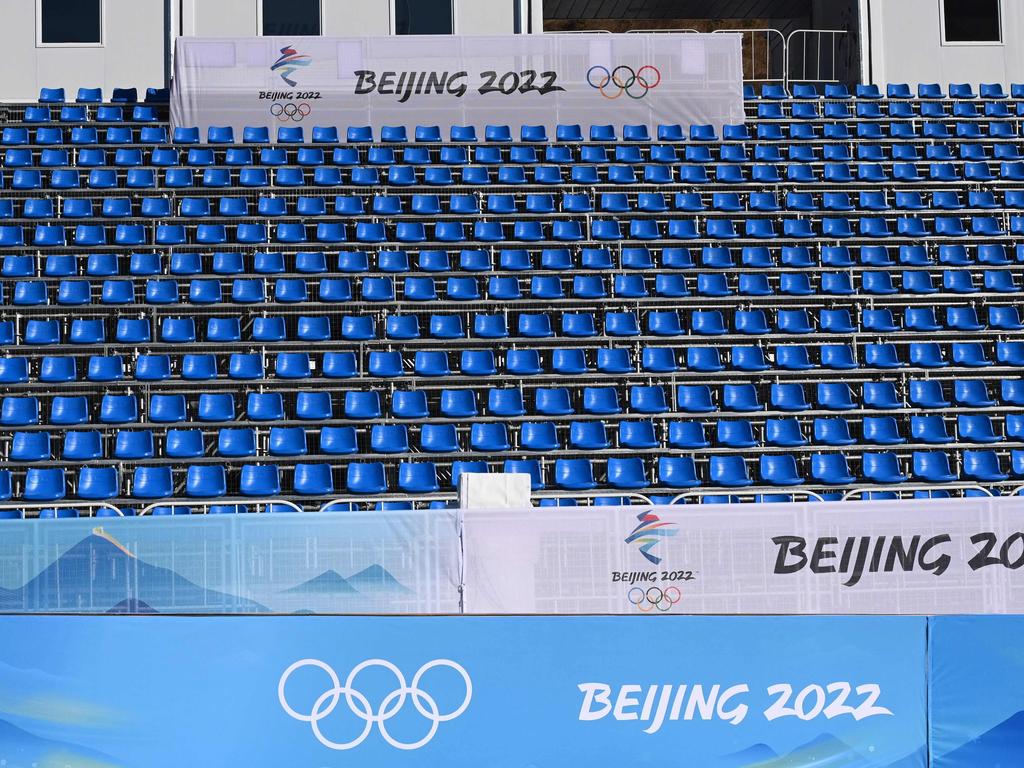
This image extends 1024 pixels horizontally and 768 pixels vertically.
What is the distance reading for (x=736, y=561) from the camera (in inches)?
311

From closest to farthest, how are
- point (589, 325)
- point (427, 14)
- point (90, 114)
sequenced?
point (589, 325)
point (90, 114)
point (427, 14)

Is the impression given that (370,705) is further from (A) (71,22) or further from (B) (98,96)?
(A) (71,22)

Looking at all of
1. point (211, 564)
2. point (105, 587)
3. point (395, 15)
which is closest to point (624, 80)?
point (395, 15)

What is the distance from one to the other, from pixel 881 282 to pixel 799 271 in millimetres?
943

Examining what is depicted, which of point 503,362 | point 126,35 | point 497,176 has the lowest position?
point 503,362

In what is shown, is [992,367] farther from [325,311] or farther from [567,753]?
[567,753]

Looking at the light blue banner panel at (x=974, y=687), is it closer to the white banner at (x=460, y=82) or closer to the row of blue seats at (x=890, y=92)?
the white banner at (x=460, y=82)

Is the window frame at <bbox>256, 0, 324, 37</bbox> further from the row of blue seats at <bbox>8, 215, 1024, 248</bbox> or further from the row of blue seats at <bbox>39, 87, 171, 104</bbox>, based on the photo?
the row of blue seats at <bbox>8, 215, 1024, 248</bbox>

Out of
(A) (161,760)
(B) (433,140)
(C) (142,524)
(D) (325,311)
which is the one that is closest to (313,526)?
(C) (142,524)

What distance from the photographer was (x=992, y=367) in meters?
12.9

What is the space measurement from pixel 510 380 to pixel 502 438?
0.99 meters

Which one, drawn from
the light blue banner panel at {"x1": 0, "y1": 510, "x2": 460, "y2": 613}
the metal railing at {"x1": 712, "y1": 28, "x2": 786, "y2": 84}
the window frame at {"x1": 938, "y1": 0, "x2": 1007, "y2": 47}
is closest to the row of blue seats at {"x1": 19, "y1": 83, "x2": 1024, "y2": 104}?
the window frame at {"x1": 938, "y1": 0, "x2": 1007, "y2": 47}

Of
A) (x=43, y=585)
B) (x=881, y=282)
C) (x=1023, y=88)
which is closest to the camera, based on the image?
(x=43, y=585)

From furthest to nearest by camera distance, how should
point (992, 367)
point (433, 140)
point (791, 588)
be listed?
point (433, 140)
point (992, 367)
point (791, 588)
